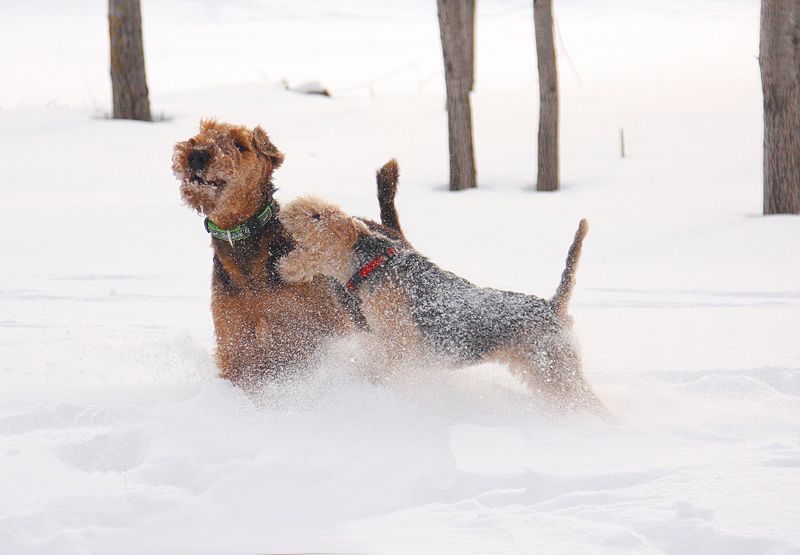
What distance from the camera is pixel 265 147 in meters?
4.30

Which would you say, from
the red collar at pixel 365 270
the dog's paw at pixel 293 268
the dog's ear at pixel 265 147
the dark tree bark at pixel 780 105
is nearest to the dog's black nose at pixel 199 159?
the dog's ear at pixel 265 147

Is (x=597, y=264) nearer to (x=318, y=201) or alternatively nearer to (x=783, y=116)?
(x=783, y=116)

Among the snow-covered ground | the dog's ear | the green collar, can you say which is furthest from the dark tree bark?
the green collar

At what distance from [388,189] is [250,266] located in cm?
81

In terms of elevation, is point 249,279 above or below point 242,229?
below

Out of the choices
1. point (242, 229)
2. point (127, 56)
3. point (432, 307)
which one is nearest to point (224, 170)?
point (242, 229)

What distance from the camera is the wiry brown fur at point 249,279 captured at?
405cm

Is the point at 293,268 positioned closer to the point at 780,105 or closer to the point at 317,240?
the point at 317,240

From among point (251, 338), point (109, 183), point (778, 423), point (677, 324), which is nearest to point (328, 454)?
point (251, 338)

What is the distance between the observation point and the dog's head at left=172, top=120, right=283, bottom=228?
4.00 metres

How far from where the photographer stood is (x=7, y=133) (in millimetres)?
12039

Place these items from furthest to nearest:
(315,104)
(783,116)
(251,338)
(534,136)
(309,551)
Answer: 1. (315,104)
2. (534,136)
3. (783,116)
4. (251,338)
5. (309,551)

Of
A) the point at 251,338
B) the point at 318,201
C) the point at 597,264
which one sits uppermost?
the point at 318,201

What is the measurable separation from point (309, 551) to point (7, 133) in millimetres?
10805
